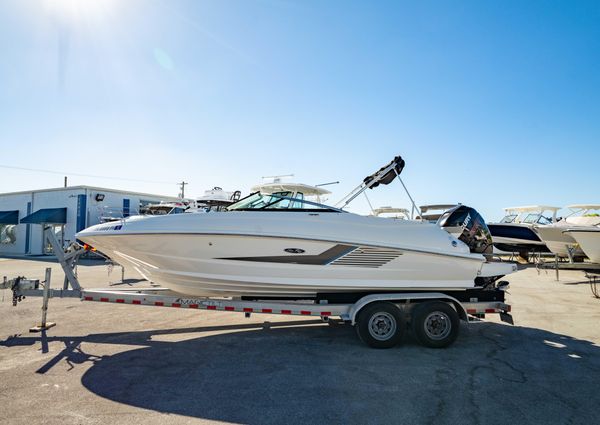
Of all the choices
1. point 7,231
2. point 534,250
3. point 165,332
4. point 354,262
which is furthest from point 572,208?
point 7,231

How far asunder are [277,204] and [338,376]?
7.72 feet

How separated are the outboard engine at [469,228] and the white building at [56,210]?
18.9 meters

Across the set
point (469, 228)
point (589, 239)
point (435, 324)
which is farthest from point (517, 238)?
point (435, 324)

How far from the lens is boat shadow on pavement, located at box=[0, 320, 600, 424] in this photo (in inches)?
121

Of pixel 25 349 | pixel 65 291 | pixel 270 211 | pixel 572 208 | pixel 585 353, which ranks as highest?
pixel 572 208

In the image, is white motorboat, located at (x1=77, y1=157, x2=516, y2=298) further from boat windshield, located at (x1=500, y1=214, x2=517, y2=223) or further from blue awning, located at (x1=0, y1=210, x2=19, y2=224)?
blue awning, located at (x1=0, y1=210, x2=19, y2=224)

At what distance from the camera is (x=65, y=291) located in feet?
16.8

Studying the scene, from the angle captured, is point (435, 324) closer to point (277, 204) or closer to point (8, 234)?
point (277, 204)

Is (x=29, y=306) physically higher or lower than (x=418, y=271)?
lower

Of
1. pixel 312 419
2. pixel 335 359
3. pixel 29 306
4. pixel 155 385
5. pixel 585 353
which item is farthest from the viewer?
pixel 29 306

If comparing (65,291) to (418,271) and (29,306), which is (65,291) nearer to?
(29,306)

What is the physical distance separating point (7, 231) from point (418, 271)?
3109cm

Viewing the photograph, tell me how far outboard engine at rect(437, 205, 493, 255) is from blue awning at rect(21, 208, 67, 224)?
919 inches

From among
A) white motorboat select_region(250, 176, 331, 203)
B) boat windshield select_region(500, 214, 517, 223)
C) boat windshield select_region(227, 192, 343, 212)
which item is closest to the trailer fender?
boat windshield select_region(227, 192, 343, 212)
